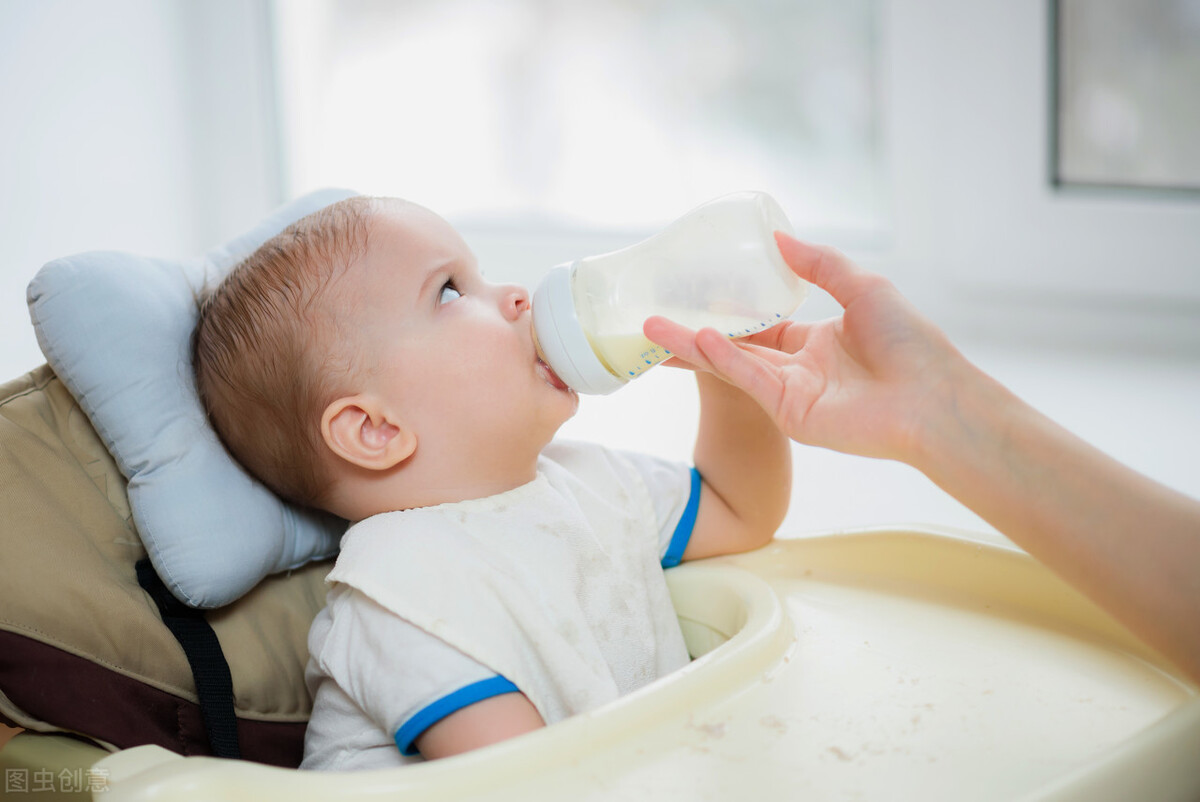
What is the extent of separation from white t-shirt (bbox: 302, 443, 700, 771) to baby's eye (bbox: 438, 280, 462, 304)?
17cm

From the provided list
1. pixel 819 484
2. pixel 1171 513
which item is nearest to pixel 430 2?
pixel 819 484

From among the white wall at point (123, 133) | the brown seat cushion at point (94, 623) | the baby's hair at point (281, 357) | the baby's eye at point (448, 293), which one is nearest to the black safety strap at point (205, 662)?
the brown seat cushion at point (94, 623)

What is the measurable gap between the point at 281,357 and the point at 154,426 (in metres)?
0.11

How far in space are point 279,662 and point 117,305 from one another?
32 centimetres

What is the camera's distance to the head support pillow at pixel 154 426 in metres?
0.86

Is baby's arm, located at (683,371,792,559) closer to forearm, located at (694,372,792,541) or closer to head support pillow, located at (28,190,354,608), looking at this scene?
forearm, located at (694,372,792,541)

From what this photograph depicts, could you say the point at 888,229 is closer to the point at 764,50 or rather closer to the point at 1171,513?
the point at 764,50

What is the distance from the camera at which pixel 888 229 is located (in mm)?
1947

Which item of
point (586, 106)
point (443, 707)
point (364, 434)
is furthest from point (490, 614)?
point (586, 106)

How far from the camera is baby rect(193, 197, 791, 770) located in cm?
83

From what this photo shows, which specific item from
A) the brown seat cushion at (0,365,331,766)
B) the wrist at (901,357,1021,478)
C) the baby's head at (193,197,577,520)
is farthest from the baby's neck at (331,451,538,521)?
the wrist at (901,357,1021,478)

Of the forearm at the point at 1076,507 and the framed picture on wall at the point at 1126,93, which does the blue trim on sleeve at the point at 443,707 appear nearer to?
the forearm at the point at 1076,507

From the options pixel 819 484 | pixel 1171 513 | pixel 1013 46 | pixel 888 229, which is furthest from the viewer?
pixel 888 229

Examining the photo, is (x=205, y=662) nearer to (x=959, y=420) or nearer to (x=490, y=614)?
(x=490, y=614)
